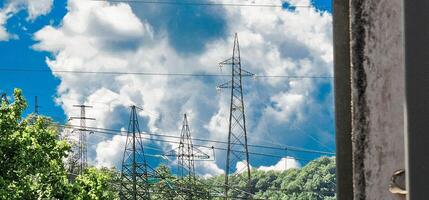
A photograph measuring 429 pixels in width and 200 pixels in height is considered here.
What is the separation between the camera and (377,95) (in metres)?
1.19

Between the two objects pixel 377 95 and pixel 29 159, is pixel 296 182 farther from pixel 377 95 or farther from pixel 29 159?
pixel 377 95

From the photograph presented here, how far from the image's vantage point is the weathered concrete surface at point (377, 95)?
119 cm

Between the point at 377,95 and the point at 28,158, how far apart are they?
2030 cm

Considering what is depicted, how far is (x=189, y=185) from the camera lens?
63.1 m

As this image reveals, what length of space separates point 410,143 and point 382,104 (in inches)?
4.5

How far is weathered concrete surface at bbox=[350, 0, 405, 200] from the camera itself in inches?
46.7

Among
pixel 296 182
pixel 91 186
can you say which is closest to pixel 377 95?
pixel 91 186

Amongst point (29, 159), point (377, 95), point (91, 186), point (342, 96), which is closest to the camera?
point (377, 95)

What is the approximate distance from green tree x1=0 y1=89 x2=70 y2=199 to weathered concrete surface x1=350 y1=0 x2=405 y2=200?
1972 centimetres

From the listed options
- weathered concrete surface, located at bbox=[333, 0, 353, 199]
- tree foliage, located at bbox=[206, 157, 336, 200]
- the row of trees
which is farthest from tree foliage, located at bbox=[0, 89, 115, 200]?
tree foliage, located at bbox=[206, 157, 336, 200]

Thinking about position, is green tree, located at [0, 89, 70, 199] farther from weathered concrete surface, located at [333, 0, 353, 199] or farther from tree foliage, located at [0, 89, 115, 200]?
weathered concrete surface, located at [333, 0, 353, 199]

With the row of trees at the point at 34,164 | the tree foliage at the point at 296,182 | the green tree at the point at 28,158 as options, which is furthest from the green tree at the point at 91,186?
the tree foliage at the point at 296,182

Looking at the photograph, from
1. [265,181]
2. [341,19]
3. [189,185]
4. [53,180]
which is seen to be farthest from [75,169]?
[341,19]

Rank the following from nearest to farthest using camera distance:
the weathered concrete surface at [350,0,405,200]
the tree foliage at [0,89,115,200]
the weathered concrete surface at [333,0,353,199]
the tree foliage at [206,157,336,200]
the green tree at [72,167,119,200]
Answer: the weathered concrete surface at [350,0,405,200], the weathered concrete surface at [333,0,353,199], the tree foliage at [0,89,115,200], the green tree at [72,167,119,200], the tree foliage at [206,157,336,200]
